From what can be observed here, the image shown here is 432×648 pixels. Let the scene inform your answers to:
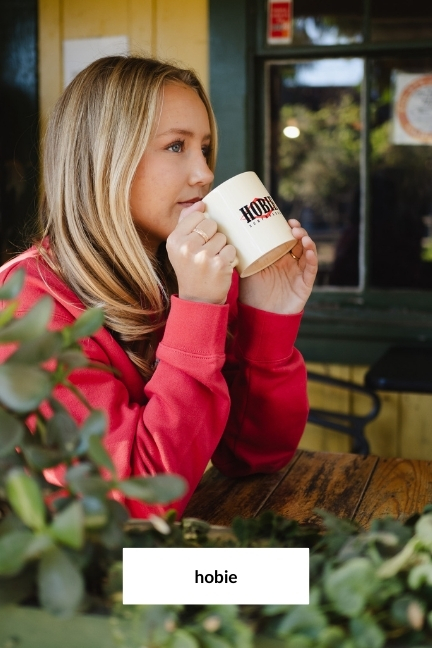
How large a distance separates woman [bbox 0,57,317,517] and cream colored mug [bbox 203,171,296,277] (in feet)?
0.08

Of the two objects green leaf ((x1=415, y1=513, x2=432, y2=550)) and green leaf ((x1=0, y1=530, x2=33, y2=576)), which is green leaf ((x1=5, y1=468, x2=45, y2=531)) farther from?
green leaf ((x1=415, y1=513, x2=432, y2=550))

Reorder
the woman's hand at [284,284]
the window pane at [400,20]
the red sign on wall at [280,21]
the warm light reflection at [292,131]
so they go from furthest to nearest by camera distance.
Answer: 1. the warm light reflection at [292,131]
2. the red sign on wall at [280,21]
3. the window pane at [400,20]
4. the woman's hand at [284,284]

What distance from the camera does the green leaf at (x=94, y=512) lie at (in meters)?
0.37

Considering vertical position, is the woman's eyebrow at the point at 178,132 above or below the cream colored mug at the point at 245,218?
above

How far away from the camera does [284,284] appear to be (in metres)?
1.35

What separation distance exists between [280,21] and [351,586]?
2525 millimetres

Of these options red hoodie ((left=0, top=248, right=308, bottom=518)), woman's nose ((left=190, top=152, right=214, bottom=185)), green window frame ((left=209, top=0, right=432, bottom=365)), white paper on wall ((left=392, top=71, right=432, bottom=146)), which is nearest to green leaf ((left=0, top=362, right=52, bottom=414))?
red hoodie ((left=0, top=248, right=308, bottom=518))

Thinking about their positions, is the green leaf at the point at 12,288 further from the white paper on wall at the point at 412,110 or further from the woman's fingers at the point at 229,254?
the white paper on wall at the point at 412,110

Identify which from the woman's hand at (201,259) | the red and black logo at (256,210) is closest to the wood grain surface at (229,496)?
the woman's hand at (201,259)

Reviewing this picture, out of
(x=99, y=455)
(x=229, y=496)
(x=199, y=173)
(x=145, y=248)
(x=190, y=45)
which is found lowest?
(x=229, y=496)

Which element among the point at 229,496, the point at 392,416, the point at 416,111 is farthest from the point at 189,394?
the point at 416,111

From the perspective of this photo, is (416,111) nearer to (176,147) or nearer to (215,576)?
(176,147)

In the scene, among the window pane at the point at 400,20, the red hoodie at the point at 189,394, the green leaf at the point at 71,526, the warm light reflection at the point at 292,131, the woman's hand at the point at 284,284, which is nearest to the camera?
the green leaf at the point at 71,526

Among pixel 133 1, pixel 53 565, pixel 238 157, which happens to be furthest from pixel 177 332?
pixel 133 1
